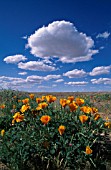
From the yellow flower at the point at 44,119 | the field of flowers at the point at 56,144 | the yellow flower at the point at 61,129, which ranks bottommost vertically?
the field of flowers at the point at 56,144

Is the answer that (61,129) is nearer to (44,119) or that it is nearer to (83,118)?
(44,119)

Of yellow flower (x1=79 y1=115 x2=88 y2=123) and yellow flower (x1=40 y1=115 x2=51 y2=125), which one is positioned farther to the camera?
yellow flower (x1=79 y1=115 x2=88 y2=123)

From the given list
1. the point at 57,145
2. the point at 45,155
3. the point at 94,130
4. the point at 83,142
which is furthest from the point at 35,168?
the point at 94,130

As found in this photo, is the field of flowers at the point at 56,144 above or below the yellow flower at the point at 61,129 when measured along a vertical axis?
below

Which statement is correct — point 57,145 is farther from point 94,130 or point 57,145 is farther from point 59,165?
point 94,130

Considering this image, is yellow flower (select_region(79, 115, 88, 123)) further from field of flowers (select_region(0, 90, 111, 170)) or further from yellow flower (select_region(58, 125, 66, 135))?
yellow flower (select_region(58, 125, 66, 135))

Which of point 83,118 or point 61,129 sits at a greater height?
point 83,118

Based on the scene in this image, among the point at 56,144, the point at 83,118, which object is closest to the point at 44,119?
the point at 56,144

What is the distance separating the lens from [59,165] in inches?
145

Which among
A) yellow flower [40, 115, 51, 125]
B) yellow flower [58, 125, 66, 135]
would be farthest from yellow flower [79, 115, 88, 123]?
yellow flower [40, 115, 51, 125]

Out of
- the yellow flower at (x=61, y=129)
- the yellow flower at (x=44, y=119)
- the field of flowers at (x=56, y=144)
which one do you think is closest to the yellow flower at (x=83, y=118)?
the field of flowers at (x=56, y=144)

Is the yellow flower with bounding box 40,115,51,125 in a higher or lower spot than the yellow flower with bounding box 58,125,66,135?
higher

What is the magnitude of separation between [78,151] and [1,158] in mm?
1164

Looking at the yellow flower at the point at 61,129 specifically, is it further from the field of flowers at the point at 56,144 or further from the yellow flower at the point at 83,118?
the yellow flower at the point at 83,118
